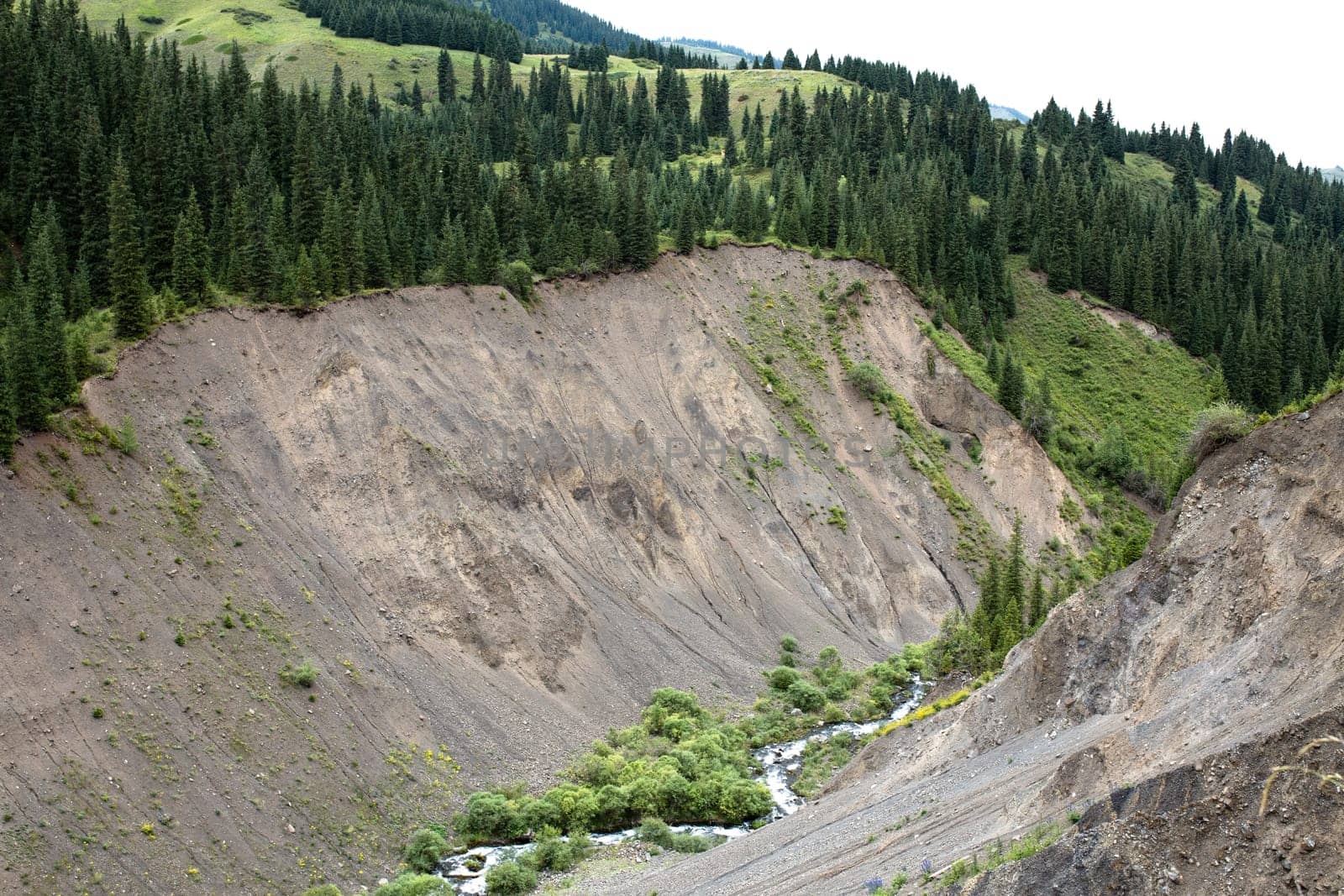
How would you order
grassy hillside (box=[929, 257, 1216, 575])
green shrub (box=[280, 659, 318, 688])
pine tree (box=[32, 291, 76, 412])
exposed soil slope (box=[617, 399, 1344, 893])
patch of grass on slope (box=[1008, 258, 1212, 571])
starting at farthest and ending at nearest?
1. patch of grass on slope (box=[1008, 258, 1212, 571])
2. grassy hillside (box=[929, 257, 1216, 575])
3. pine tree (box=[32, 291, 76, 412])
4. green shrub (box=[280, 659, 318, 688])
5. exposed soil slope (box=[617, 399, 1344, 893])

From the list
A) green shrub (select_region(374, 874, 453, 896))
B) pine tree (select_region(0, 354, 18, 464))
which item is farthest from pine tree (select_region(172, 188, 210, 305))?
green shrub (select_region(374, 874, 453, 896))

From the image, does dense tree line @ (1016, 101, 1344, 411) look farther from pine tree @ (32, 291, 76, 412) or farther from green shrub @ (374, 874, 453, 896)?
pine tree @ (32, 291, 76, 412)

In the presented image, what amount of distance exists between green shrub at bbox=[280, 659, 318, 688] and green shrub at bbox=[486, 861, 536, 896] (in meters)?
11.1

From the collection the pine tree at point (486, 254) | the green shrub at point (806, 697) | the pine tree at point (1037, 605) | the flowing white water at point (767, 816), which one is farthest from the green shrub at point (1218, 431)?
the pine tree at point (486, 254)

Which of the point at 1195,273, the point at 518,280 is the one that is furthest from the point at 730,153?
the point at 518,280

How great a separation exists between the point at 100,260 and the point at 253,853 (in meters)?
39.5

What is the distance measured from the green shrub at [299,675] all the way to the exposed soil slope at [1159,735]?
15891 millimetres

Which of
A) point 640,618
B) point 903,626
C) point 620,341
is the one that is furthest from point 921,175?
point 640,618

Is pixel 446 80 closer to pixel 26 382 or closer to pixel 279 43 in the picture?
pixel 279 43

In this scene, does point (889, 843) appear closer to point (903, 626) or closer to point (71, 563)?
point (71, 563)

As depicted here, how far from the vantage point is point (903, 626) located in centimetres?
7181

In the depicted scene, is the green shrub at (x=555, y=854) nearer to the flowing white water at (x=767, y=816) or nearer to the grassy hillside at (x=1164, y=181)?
the flowing white water at (x=767, y=816)

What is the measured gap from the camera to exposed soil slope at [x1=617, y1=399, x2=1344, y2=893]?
23125 mm

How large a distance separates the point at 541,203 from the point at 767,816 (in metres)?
47.8
